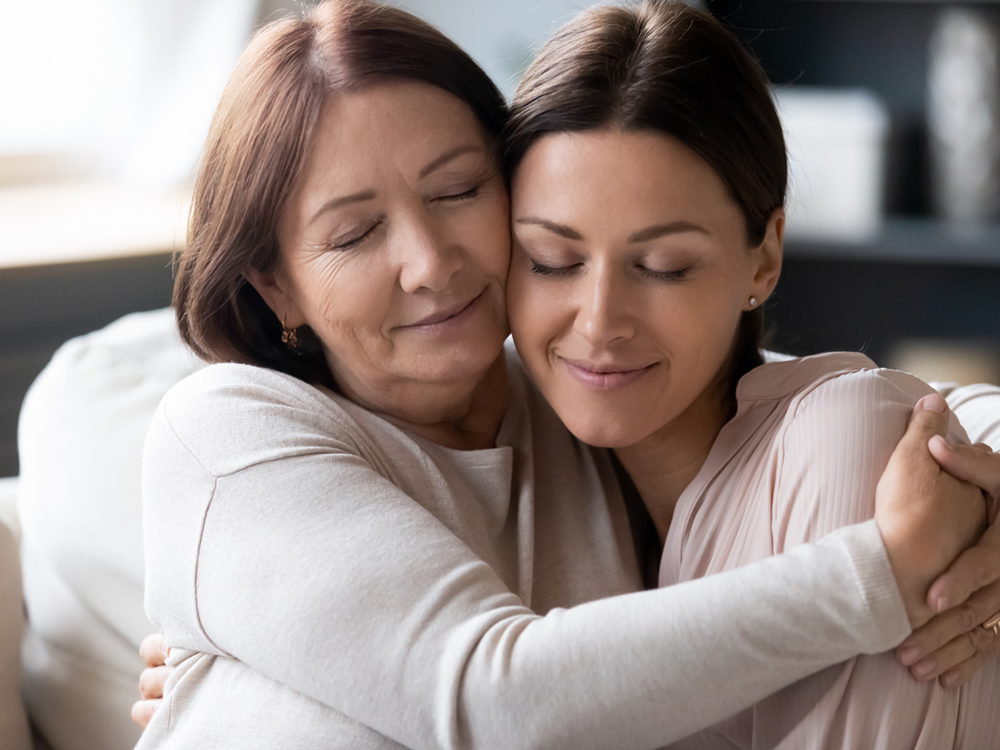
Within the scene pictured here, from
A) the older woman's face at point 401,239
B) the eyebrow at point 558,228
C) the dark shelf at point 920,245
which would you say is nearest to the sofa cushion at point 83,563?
the older woman's face at point 401,239

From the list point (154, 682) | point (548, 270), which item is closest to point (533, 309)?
point (548, 270)

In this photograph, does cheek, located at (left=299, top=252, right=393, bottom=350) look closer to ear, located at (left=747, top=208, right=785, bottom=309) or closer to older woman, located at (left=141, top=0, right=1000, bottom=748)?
older woman, located at (left=141, top=0, right=1000, bottom=748)

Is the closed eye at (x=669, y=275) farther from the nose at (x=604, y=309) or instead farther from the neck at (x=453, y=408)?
the neck at (x=453, y=408)

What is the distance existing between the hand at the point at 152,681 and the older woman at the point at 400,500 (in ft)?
0.45

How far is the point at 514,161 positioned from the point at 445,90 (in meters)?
0.12

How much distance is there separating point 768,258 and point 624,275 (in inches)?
8.5

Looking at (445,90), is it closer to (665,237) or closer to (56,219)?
(665,237)

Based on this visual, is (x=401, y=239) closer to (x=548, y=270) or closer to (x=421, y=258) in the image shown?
(x=421, y=258)

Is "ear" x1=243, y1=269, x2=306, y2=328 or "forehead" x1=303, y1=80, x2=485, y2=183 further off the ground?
"forehead" x1=303, y1=80, x2=485, y2=183

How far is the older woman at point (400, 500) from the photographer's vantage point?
2.79 ft

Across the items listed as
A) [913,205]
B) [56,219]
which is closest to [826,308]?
[913,205]

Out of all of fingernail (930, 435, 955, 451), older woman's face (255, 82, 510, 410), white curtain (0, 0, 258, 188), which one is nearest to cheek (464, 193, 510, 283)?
older woman's face (255, 82, 510, 410)

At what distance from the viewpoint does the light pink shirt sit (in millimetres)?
935

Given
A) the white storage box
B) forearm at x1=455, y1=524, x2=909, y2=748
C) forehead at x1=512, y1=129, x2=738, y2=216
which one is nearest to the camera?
forearm at x1=455, y1=524, x2=909, y2=748
